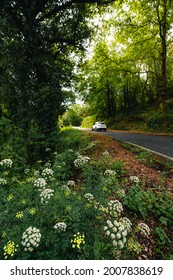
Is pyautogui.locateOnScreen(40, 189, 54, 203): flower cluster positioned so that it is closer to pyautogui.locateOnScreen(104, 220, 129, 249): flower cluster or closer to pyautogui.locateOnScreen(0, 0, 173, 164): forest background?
pyautogui.locateOnScreen(104, 220, 129, 249): flower cluster

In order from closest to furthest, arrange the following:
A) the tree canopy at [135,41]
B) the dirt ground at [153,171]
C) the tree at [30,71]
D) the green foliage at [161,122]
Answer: the dirt ground at [153,171]
the tree at [30,71]
the tree canopy at [135,41]
the green foliage at [161,122]

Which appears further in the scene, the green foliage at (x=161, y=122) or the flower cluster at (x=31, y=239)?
the green foliage at (x=161, y=122)

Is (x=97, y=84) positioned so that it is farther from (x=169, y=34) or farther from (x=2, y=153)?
(x=2, y=153)

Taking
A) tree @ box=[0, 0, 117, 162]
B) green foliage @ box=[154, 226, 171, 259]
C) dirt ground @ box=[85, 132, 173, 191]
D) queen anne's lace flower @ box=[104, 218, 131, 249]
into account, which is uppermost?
tree @ box=[0, 0, 117, 162]

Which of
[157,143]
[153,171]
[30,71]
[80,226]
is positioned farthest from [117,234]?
[157,143]

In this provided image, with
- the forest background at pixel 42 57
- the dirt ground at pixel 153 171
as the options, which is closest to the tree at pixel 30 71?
the forest background at pixel 42 57

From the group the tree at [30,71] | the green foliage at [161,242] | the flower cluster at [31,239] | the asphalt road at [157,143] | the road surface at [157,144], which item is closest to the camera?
the flower cluster at [31,239]

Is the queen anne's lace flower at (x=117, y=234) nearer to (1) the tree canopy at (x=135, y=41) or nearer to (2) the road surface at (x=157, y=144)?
(2) the road surface at (x=157, y=144)

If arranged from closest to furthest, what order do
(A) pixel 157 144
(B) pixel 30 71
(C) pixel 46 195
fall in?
(C) pixel 46 195 < (B) pixel 30 71 < (A) pixel 157 144

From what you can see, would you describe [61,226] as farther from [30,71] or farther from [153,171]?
[30,71]

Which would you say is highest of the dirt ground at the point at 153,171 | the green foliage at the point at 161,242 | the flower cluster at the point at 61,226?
the flower cluster at the point at 61,226

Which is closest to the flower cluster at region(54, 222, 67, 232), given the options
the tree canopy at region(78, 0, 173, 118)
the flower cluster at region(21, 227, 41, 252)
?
the flower cluster at region(21, 227, 41, 252)

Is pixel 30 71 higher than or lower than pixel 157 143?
higher
